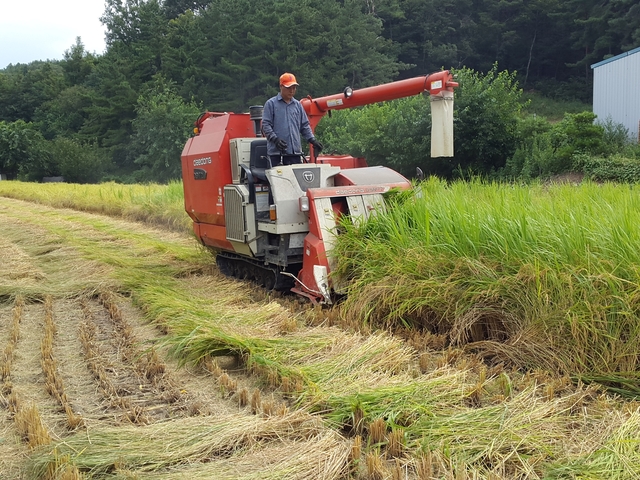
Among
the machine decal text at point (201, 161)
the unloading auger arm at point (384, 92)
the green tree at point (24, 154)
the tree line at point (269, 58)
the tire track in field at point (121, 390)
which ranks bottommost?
the tire track in field at point (121, 390)

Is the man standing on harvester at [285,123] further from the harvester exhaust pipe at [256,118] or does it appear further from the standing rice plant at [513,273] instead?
the standing rice plant at [513,273]

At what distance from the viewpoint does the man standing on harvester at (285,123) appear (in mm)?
6535

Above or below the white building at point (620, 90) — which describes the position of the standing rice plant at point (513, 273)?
below

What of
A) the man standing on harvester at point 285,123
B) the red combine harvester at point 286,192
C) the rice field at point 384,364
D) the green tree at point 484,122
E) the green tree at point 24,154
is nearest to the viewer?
the rice field at point 384,364

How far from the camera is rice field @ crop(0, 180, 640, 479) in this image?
291 cm

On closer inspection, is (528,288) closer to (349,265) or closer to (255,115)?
(349,265)

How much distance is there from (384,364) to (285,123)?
3492 millimetres

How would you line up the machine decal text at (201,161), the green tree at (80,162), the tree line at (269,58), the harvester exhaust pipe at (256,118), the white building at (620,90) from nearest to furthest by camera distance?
1. the harvester exhaust pipe at (256,118)
2. the machine decal text at (201,161)
3. the white building at (620,90)
4. the tree line at (269,58)
5. the green tree at (80,162)

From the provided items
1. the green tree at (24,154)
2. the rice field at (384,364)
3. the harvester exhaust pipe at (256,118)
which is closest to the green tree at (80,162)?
the green tree at (24,154)

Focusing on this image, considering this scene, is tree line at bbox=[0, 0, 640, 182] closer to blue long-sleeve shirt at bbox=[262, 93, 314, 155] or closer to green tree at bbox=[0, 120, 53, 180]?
green tree at bbox=[0, 120, 53, 180]

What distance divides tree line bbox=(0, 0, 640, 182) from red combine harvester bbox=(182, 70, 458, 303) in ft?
82.8

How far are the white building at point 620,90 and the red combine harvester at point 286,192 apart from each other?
49.2 ft

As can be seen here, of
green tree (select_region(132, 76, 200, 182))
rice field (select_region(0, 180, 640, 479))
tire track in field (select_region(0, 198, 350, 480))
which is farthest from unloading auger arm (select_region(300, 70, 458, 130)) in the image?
green tree (select_region(132, 76, 200, 182))

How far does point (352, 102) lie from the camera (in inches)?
278
